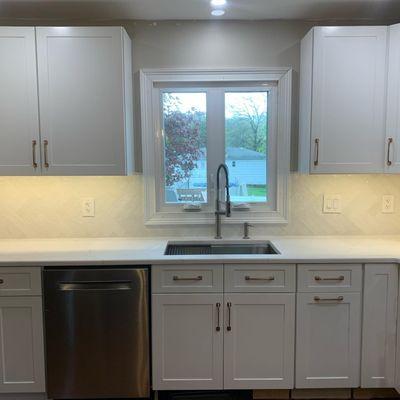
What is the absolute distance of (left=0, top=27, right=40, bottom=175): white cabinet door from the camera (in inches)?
84.8

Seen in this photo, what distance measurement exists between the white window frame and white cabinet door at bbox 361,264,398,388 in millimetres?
754

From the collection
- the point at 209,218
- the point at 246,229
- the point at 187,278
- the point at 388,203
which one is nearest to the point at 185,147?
the point at 209,218

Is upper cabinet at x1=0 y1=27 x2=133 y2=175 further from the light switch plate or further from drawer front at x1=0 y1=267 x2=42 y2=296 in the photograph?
the light switch plate

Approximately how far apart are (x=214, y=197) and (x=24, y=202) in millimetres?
1365

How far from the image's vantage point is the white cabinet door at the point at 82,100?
2162 mm

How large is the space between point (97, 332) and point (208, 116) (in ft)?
5.19

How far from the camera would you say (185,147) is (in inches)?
101

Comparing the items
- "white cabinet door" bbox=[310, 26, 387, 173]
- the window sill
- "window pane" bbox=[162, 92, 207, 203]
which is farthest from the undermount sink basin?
"white cabinet door" bbox=[310, 26, 387, 173]

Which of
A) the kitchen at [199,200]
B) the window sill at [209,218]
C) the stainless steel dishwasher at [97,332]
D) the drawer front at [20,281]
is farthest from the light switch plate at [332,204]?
the drawer front at [20,281]

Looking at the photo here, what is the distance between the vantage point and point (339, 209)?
102 inches

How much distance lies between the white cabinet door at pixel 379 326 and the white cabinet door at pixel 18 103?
212 cm

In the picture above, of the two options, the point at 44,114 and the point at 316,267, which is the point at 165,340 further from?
the point at 44,114

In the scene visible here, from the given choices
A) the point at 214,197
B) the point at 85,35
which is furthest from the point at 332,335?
the point at 85,35

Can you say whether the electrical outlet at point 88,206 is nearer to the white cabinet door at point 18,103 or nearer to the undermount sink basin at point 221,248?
the white cabinet door at point 18,103
